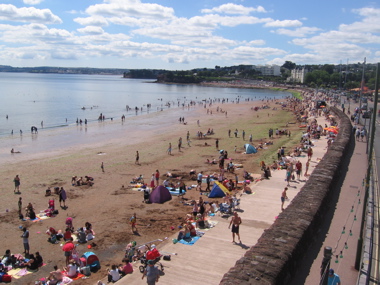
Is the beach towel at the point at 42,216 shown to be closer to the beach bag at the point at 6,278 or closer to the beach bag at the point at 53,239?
the beach bag at the point at 53,239

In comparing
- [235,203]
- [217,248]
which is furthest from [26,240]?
[235,203]

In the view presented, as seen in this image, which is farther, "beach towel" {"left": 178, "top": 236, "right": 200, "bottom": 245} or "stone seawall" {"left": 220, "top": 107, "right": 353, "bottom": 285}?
"beach towel" {"left": 178, "top": 236, "right": 200, "bottom": 245}

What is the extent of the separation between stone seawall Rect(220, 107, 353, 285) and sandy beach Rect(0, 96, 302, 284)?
5.33m

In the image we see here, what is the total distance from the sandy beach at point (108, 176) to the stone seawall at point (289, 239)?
5334 mm

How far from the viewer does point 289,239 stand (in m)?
10.7

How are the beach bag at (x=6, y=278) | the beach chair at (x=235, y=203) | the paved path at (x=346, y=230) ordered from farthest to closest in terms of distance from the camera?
the beach chair at (x=235, y=203)
the beach bag at (x=6, y=278)
the paved path at (x=346, y=230)

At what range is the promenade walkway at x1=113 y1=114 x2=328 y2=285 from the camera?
10.6m

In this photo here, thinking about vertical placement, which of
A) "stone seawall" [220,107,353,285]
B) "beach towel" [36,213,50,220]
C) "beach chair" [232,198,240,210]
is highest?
"stone seawall" [220,107,353,285]

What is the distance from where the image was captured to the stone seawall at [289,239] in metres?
8.76

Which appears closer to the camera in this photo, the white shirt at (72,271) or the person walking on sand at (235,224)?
the white shirt at (72,271)

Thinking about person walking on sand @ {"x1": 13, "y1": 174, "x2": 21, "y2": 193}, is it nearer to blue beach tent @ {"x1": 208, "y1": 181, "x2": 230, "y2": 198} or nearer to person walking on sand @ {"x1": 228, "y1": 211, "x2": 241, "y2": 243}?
blue beach tent @ {"x1": 208, "y1": 181, "x2": 230, "y2": 198}

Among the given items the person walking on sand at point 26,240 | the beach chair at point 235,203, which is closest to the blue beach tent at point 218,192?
the beach chair at point 235,203

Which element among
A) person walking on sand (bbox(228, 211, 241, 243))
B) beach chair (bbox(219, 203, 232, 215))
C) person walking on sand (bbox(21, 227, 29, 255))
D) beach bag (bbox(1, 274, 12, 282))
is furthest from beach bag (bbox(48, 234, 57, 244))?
person walking on sand (bbox(228, 211, 241, 243))

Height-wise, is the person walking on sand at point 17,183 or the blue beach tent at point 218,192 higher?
the blue beach tent at point 218,192
